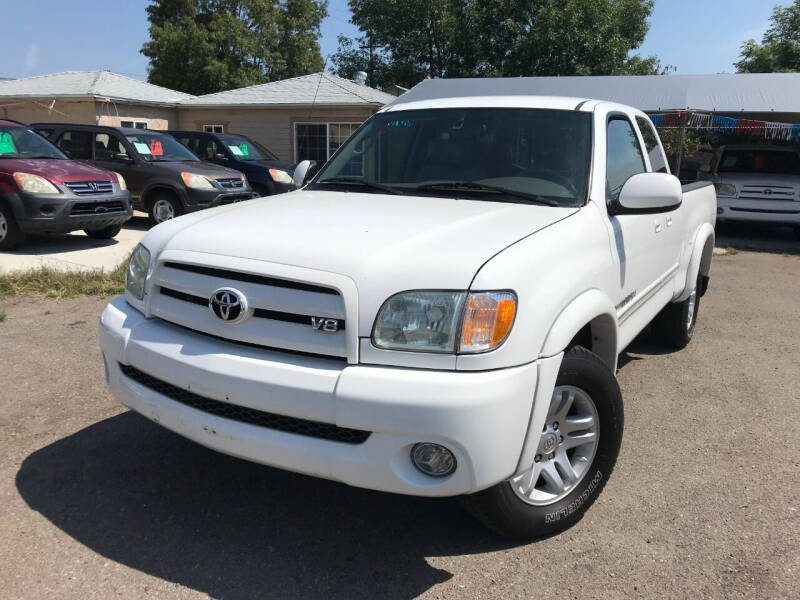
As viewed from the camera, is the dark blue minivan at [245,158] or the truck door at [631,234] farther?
the dark blue minivan at [245,158]

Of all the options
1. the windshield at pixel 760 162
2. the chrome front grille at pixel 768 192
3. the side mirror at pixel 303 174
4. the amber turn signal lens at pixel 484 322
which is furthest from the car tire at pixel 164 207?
the windshield at pixel 760 162

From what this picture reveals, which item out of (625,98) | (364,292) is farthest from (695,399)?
(625,98)

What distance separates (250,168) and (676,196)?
11614 mm

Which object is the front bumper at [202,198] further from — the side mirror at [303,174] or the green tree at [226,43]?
the green tree at [226,43]

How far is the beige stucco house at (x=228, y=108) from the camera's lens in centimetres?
2022

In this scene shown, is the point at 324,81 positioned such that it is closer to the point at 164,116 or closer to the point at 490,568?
the point at 164,116

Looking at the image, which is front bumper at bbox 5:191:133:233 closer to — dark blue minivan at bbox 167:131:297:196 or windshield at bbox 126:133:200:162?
windshield at bbox 126:133:200:162

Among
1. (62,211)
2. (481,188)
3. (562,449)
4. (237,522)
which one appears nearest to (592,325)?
(562,449)

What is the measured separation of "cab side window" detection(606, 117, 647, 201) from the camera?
3675 mm

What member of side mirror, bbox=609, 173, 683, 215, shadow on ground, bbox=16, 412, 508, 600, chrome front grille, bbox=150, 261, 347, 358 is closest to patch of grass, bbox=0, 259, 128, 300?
shadow on ground, bbox=16, 412, 508, 600

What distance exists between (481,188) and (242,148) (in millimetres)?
12127

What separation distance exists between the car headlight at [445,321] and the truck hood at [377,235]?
0.17 ft

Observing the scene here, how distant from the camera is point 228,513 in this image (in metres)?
3.00

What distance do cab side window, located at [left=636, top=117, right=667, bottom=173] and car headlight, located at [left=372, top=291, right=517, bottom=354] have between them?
278 centimetres
